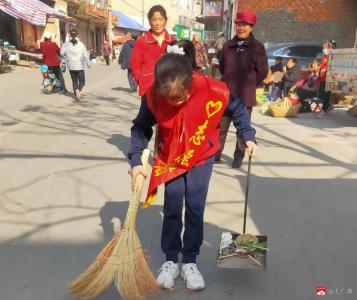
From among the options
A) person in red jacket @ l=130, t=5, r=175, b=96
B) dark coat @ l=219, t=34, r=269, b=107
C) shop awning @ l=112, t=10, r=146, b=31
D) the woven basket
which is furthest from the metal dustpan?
shop awning @ l=112, t=10, r=146, b=31

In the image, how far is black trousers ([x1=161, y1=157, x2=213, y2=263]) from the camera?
8.38 feet

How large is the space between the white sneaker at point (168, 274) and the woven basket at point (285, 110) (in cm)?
653

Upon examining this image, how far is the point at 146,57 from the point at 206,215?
1.99m

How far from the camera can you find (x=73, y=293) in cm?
252

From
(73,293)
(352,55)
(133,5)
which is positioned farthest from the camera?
(133,5)

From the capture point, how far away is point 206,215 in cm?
379

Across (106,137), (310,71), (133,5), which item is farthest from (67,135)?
(133,5)

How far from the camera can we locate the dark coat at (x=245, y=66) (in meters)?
4.73

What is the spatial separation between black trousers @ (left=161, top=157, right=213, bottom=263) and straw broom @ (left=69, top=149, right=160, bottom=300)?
0.85ft

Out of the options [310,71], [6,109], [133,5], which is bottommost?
[6,109]

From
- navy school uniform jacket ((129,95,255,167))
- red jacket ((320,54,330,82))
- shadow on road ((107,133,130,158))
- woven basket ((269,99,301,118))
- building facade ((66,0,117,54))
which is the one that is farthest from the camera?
building facade ((66,0,117,54))

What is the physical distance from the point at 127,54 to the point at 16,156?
7.32m

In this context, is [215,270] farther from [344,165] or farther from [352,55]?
[352,55]

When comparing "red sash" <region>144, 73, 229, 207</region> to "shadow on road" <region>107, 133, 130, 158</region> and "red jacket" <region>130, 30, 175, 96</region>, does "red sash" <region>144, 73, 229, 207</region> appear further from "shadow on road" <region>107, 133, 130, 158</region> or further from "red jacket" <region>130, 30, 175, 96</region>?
"shadow on road" <region>107, 133, 130, 158</region>
